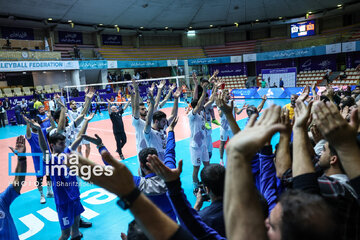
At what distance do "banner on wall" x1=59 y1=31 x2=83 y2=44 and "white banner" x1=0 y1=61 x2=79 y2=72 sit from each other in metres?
6.90

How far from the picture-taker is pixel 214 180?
2.39 m

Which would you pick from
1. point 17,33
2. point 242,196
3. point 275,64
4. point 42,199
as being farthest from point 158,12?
point 242,196

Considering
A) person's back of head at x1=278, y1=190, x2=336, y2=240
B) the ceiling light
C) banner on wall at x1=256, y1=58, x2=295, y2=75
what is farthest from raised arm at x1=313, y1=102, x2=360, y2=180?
the ceiling light

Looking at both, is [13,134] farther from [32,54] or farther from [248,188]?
[248,188]

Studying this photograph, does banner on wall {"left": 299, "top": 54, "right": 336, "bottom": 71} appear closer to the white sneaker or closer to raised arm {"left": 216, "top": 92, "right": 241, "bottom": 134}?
raised arm {"left": 216, "top": 92, "right": 241, "bottom": 134}

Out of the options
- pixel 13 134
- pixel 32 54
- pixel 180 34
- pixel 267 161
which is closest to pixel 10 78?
pixel 32 54

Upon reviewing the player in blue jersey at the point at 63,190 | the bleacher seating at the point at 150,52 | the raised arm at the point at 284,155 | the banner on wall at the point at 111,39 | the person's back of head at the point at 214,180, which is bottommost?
the player in blue jersey at the point at 63,190

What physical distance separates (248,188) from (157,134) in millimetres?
4067

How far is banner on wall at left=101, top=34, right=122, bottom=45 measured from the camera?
3515cm

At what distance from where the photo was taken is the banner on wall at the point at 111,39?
3515cm

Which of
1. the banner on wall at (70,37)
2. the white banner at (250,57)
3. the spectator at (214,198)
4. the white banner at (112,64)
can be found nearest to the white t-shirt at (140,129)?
the spectator at (214,198)

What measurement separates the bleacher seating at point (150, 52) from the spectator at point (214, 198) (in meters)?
33.0

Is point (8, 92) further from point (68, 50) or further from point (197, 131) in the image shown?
point (197, 131)

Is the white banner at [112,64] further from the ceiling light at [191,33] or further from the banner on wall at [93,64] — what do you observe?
the ceiling light at [191,33]
